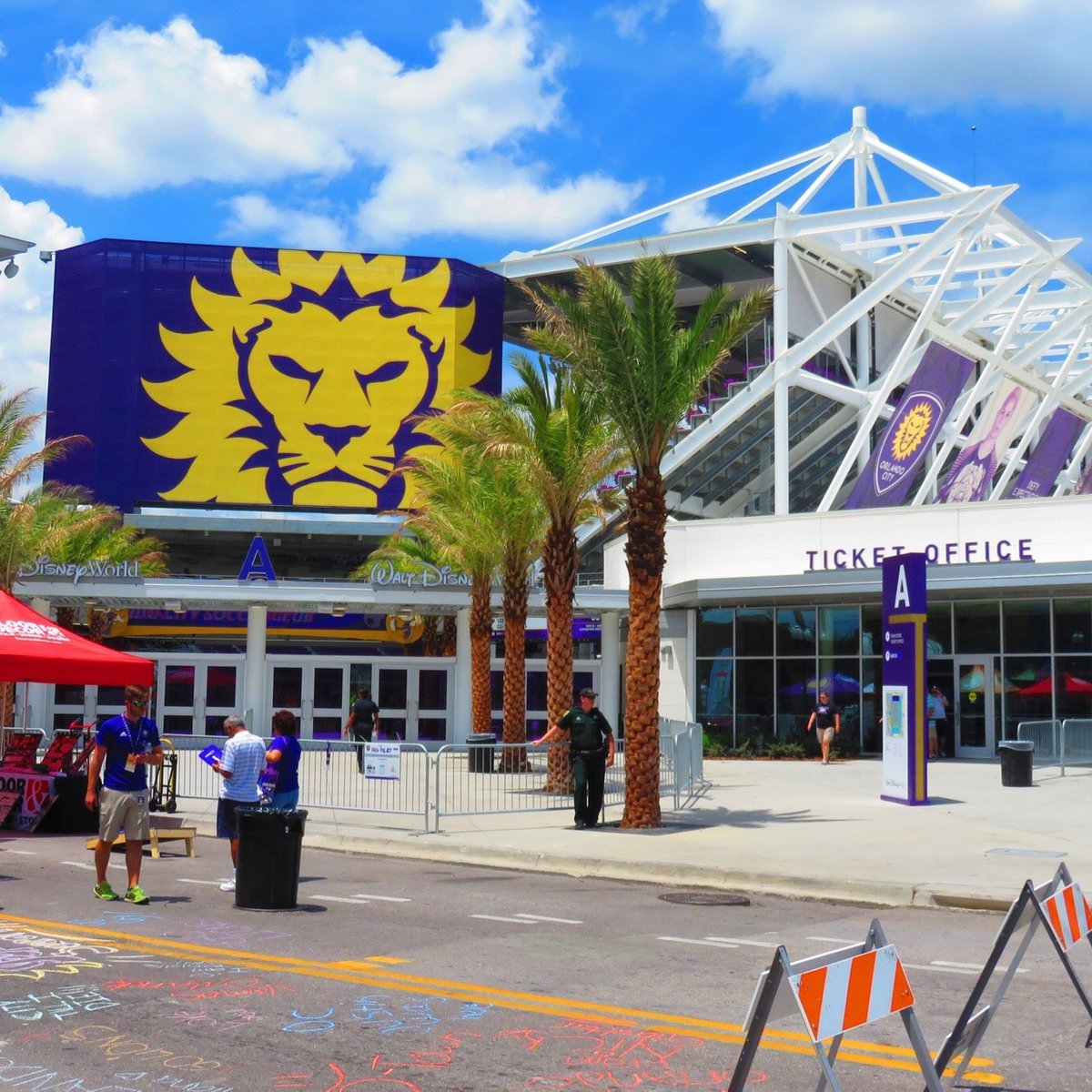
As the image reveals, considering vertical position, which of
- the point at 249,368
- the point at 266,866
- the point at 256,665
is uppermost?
the point at 249,368

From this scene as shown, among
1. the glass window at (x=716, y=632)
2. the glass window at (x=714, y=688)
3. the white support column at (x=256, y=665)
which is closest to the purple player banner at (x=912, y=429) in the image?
the glass window at (x=716, y=632)

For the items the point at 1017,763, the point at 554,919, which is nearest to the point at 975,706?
the point at 1017,763

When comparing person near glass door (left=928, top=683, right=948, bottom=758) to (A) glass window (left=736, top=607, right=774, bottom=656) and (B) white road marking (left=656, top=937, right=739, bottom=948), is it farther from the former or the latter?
(B) white road marking (left=656, top=937, right=739, bottom=948)

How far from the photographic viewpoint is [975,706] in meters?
30.4

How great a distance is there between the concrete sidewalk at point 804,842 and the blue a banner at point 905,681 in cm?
46

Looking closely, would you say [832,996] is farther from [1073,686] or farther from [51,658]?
[1073,686]

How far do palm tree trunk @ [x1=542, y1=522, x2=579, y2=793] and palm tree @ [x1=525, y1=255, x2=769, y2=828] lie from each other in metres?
5.26

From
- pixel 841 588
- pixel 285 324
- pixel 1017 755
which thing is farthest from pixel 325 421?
pixel 1017 755

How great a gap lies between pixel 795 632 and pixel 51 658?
20535 mm

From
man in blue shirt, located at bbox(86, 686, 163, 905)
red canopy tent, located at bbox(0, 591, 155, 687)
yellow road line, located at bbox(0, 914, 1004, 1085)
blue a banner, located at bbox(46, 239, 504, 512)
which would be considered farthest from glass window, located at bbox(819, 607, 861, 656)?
yellow road line, located at bbox(0, 914, 1004, 1085)

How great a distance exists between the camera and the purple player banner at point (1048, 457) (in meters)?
48.5

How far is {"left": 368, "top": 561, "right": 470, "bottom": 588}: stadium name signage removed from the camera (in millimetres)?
34969

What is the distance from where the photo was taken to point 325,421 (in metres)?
53.0

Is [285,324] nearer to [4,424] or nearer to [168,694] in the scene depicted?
[168,694]
